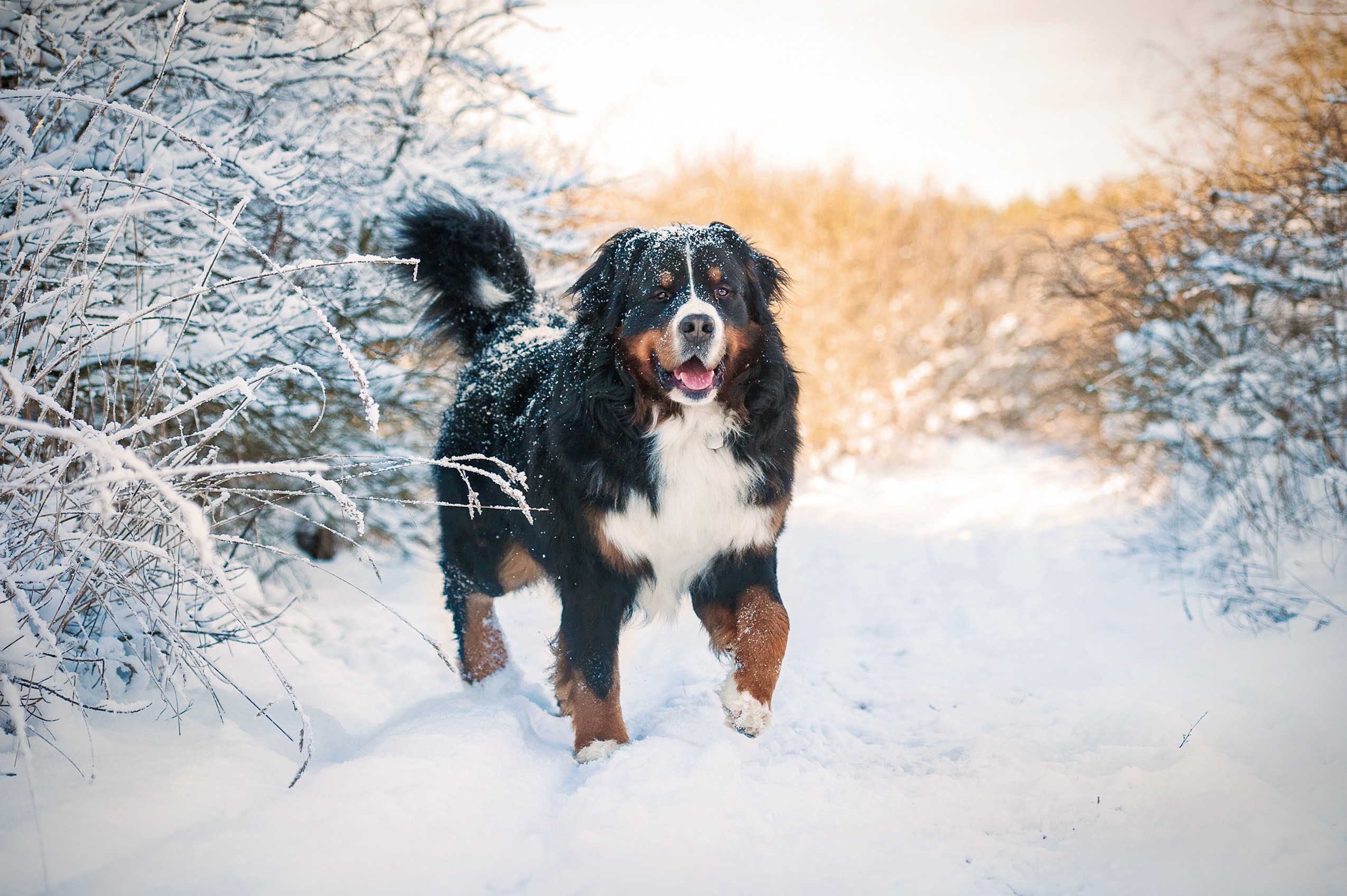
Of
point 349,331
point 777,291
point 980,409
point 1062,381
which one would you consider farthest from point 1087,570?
point 980,409

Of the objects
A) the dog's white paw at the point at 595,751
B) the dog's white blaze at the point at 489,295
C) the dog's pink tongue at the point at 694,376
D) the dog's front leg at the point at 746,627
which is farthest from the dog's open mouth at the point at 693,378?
the dog's white blaze at the point at 489,295

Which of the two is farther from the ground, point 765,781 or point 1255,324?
point 1255,324

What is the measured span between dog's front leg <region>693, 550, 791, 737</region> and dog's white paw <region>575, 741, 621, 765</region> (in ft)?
1.32

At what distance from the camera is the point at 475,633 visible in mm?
3354

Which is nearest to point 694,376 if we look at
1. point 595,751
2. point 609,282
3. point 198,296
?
point 609,282

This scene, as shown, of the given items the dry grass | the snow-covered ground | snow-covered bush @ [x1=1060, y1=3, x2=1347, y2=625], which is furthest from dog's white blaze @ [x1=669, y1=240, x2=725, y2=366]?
the dry grass

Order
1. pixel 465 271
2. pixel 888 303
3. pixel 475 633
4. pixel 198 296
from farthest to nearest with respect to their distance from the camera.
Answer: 1. pixel 888 303
2. pixel 465 271
3. pixel 475 633
4. pixel 198 296

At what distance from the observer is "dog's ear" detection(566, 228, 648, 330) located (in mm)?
2768

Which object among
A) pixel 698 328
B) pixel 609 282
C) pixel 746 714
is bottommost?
pixel 746 714

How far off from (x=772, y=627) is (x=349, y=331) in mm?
2623

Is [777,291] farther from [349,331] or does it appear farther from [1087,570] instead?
[1087,570]

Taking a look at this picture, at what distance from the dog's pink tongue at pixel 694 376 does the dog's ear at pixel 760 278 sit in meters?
0.38

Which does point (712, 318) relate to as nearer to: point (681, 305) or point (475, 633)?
point (681, 305)

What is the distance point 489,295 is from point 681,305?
1296 millimetres
